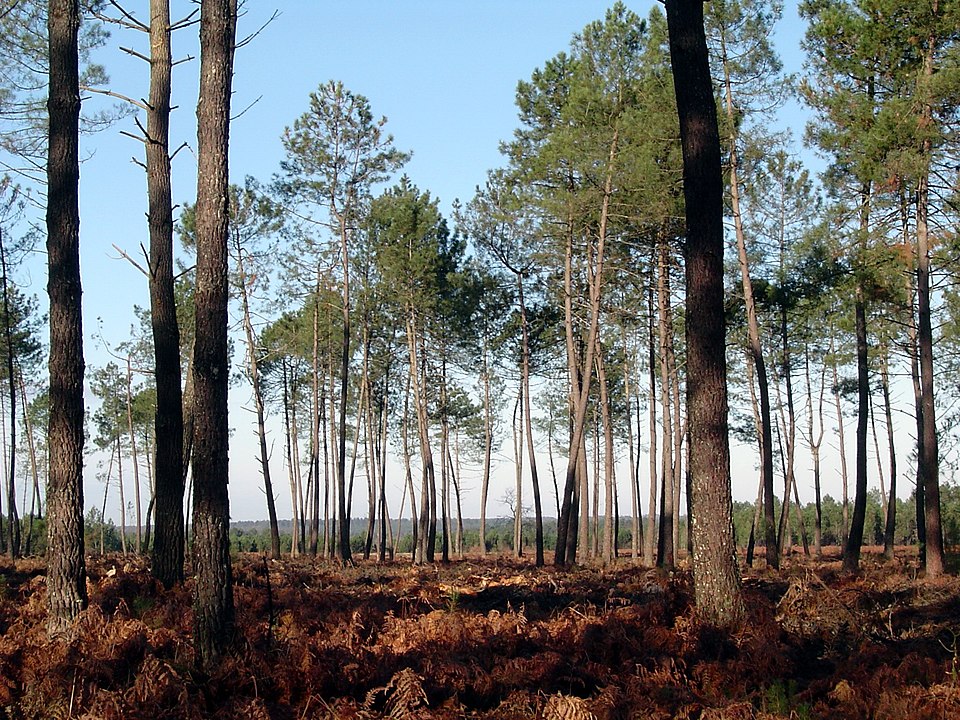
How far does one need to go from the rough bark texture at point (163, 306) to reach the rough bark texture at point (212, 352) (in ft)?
12.8

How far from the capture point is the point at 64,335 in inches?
328

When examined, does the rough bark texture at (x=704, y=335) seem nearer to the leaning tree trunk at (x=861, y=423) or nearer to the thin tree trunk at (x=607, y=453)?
the leaning tree trunk at (x=861, y=423)

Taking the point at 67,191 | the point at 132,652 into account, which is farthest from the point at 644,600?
the point at 67,191

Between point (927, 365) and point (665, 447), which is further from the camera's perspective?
point (665, 447)

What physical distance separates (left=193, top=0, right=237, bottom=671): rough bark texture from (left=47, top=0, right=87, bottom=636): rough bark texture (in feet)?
6.83

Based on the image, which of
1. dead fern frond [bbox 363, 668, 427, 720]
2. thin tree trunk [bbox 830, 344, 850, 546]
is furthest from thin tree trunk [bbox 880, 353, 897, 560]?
dead fern frond [bbox 363, 668, 427, 720]

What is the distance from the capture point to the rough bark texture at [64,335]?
7.84 m

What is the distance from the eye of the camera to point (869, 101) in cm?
1706

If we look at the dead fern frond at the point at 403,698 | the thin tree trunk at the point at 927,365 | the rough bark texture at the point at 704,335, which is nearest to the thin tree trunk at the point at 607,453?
the thin tree trunk at the point at 927,365

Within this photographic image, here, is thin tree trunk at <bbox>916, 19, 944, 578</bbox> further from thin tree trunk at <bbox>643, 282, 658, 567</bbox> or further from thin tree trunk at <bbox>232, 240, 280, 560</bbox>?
thin tree trunk at <bbox>232, 240, 280, 560</bbox>

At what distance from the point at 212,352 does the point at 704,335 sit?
4.49m

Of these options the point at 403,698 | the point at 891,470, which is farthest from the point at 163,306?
the point at 891,470

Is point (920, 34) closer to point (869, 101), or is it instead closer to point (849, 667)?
point (869, 101)

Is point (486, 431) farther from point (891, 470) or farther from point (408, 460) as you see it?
point (891, 470)
